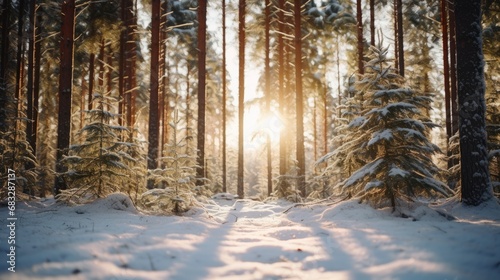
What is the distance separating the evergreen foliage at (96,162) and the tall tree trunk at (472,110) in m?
8.01

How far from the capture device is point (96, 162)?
21.2 feet

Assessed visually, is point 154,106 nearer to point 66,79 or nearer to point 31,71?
point 66,79

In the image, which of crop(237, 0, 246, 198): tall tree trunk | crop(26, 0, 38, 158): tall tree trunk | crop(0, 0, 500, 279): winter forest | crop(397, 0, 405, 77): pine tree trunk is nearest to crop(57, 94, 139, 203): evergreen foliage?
crop(0, 0, 500, 279): winter forest

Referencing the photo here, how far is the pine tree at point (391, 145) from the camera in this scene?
523cm

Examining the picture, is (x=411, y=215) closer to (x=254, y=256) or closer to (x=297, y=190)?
(x=254, y=256)

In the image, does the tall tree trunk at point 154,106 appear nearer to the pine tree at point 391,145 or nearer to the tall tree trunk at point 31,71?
the pine tree at point 391,145

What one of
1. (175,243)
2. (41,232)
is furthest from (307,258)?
(41,232)

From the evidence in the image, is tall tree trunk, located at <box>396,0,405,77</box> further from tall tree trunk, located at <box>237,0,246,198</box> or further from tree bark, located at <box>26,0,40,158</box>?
tree bark, located at <box>26,0,40,158</box>

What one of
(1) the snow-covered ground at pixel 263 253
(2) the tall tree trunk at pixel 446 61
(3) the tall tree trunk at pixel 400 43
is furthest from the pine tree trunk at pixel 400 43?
(1) the snow-covered ground at pixel 263 253

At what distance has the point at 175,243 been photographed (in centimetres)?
334

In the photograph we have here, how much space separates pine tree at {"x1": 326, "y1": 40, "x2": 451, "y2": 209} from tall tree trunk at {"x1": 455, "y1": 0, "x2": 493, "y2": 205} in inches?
Answer: 22.5

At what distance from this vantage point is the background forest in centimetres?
582

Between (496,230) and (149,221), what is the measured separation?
5.57 metres

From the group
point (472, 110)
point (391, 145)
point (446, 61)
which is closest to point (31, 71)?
point (391, 145)
